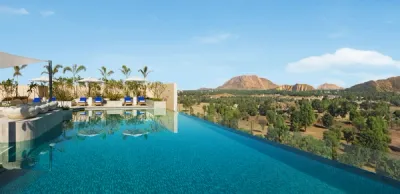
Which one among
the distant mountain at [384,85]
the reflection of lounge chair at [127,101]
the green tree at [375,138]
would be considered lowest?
the green tree at [375,138]

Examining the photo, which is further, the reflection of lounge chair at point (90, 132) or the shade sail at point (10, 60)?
the reflection of lounge chair at point (90, 132)

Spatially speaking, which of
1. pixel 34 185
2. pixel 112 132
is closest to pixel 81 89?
pixel 112 132

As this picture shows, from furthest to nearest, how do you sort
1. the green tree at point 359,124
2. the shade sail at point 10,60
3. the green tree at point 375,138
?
1. the green tree at point 359,124
2. the green tree at point 375,138
3. the shade sail at point 10,60

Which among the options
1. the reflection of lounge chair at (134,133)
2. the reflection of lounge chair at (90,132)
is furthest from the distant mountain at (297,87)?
the reflection of lounge chair at (90,132)

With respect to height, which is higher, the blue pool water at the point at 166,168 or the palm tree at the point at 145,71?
the palm tree at the point at 145,71

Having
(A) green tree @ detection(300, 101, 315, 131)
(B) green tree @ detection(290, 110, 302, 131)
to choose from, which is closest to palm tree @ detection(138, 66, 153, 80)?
(B) green tree @ detection(290, 110, 302, 131)

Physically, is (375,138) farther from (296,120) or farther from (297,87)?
(297,87)

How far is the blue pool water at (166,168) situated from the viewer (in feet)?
15.9

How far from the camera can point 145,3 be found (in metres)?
16.8

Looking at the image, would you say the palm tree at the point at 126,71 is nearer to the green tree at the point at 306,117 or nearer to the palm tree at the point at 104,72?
the palm tree at the point at 104,72

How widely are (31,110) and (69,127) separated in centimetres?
267

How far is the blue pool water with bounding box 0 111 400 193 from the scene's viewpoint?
4.85 meters

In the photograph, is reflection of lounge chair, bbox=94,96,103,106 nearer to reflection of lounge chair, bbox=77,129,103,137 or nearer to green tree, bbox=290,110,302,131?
reflection of lounge chair, bbox=77,129,103,137

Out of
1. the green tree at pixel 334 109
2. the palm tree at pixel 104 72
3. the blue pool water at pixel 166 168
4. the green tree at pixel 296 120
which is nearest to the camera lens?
the blue pool water at pixel 166 168
